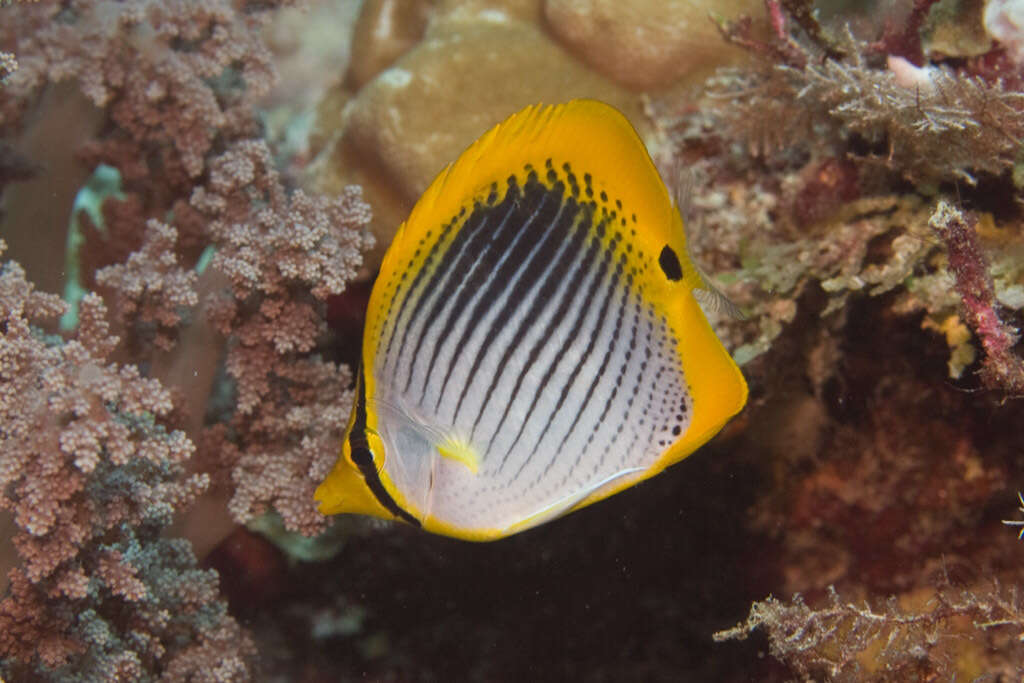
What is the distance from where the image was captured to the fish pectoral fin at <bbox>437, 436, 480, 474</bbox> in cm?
137

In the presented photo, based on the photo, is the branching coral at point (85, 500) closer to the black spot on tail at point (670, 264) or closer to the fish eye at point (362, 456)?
the fish eye at point (362, 456)

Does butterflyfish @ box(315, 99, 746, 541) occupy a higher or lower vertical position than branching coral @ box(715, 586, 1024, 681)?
higher

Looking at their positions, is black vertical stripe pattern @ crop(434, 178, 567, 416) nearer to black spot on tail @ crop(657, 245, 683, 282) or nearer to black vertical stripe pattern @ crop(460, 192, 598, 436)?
black vertical stripe pattern @ crop(460, 192, 598, 436)

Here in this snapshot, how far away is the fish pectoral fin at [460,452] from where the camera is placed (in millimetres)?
1367

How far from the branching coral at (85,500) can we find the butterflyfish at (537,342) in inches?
31.0

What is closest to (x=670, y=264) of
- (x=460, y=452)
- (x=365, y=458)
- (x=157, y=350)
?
(x=460, y=452)

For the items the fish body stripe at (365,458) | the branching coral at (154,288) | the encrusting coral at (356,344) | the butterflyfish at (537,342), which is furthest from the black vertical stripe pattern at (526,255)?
the branching coral at (154,288)

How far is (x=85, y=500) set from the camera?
1.83 m

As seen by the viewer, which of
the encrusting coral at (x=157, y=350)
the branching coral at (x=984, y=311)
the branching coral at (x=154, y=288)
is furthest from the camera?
the branching coral at (x=154, y=288)

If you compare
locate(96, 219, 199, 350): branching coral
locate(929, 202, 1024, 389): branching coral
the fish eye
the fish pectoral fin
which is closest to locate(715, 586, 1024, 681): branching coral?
locate(929, 202, 1024, 389): branching coral

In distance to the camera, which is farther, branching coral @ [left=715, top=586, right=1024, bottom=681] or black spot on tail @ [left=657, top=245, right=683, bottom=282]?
branching coral @ [left=715, top=586, right=1024, bottom=681]

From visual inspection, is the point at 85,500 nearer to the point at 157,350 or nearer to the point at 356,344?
the point at 157,350

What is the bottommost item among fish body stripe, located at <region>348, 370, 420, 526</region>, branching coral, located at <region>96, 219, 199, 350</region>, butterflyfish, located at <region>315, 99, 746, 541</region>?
branching coral, located at <region>96, 219, 199, 350</region>

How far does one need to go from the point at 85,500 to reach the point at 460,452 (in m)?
1.07
